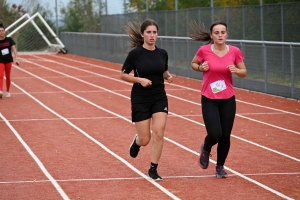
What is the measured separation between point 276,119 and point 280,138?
A: 2.75 metres

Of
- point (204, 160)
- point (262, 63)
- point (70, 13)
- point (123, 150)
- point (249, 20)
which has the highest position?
point (70, 13)

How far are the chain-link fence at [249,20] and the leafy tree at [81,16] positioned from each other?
536 inches

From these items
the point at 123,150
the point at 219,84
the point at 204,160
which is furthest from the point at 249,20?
the point at 219,84

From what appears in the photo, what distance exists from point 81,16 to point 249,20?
2594 centimetres

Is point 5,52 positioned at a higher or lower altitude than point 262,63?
higher

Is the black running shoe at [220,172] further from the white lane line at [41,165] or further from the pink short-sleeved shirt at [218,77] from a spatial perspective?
the white lane line at [41,165]

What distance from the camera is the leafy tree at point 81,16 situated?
1801 inches

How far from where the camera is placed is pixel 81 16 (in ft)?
160

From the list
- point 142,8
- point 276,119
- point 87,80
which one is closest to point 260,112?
point 276,119

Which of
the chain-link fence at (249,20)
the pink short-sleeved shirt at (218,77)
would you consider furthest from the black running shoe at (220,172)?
the chain-link fence at (249,20)

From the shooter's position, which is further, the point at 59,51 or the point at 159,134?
the point at 59,51

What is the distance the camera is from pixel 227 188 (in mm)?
9477

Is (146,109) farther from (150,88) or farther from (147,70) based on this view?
(147,70)

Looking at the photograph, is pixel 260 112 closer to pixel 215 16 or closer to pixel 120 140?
pixel 120 140
